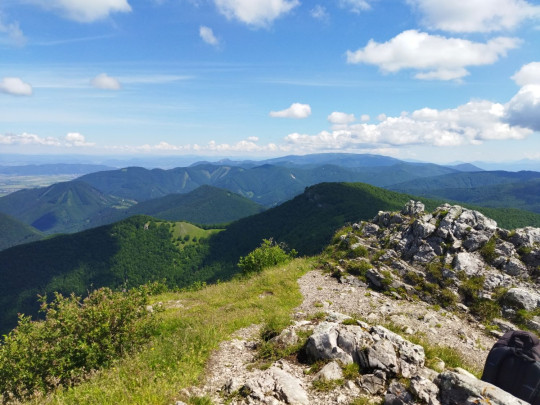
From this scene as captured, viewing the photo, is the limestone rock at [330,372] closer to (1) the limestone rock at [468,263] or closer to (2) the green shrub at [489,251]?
(1) the limestone rock at [468,263]

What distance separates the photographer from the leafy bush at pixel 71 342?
1052 cm

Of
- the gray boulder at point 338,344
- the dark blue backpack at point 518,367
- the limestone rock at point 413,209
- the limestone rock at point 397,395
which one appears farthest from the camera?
the limestone rock at point 413,209

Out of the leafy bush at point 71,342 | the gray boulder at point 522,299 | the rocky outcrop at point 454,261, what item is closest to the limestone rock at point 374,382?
the leafy bush at point 71,342

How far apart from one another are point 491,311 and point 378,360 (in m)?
14.4

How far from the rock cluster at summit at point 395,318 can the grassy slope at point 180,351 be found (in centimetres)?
66

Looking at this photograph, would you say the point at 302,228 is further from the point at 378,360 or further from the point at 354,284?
the point at 378,360

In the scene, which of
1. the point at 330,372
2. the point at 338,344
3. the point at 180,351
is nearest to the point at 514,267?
the point at 338,344

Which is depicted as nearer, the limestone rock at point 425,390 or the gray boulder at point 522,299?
the limestone rock at point 425,390

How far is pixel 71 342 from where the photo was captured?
1089 centimetres

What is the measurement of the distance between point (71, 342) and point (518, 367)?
14.6 m

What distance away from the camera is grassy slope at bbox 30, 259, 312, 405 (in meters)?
7.90

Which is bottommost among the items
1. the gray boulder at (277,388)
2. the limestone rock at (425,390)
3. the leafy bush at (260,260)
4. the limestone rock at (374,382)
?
the leafy bush at (260,260)

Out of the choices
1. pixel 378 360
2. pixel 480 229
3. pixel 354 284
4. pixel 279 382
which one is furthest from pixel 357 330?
pixel 480 229

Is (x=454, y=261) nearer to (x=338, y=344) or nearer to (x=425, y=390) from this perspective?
(x=338, y=344)
